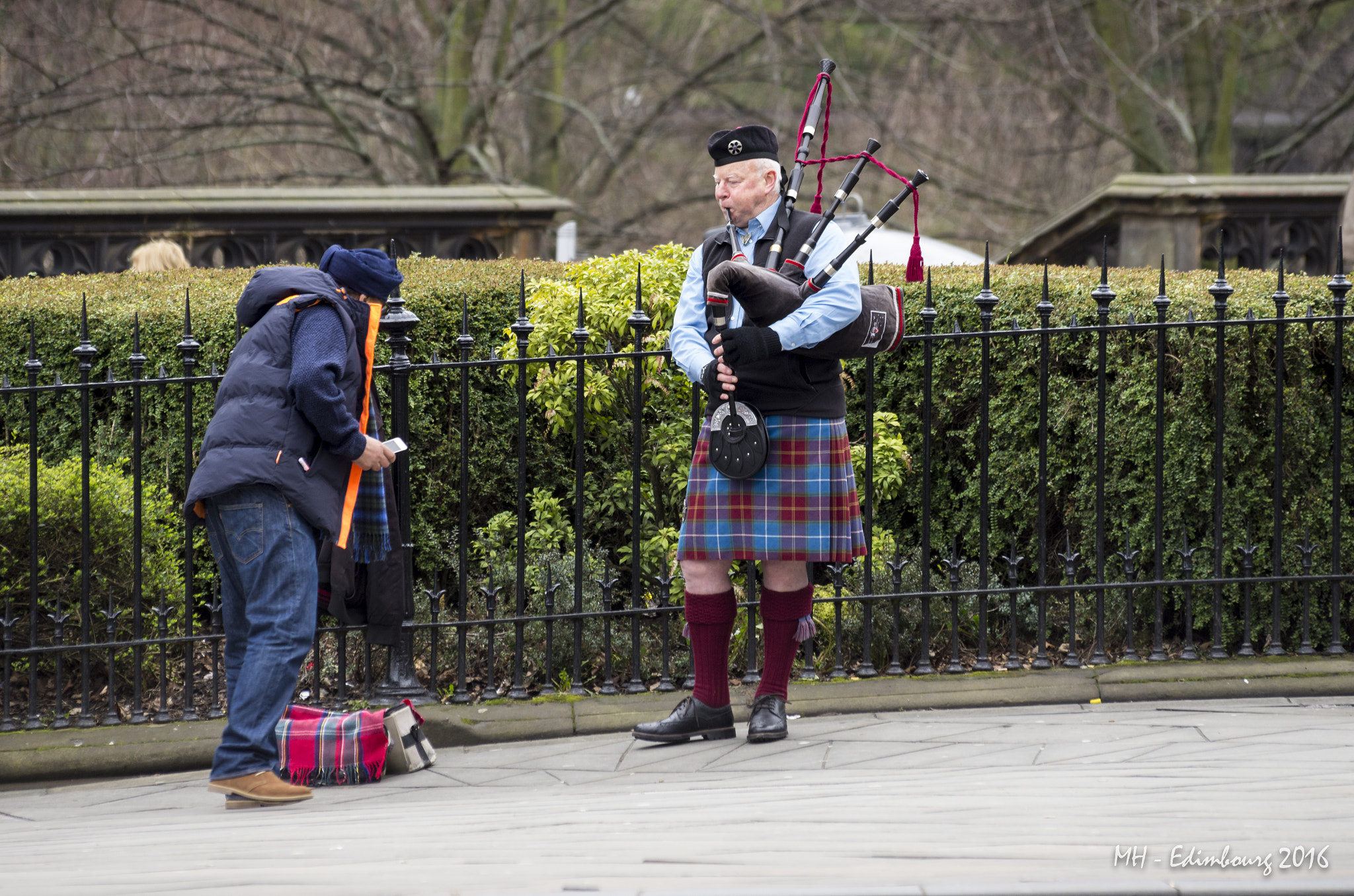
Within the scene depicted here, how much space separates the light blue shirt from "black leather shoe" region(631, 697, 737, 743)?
1.11 meters

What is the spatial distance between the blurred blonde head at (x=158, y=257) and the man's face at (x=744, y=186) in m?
4.76

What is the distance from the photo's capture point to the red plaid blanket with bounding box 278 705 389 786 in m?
4.40

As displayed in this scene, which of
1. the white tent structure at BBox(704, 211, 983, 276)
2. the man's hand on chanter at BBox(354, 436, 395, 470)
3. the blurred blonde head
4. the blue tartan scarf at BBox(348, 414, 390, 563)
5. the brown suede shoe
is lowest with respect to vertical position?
the brown suede shoe

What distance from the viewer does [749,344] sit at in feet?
13.3

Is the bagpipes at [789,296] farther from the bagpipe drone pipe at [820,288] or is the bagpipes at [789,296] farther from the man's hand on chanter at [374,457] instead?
the man's hand on chanter at [374,457]

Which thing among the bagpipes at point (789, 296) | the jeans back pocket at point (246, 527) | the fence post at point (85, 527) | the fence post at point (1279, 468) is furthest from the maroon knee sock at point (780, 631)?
the fence post at point (85, 527)

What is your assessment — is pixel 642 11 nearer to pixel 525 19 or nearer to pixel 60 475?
pixel 525 19

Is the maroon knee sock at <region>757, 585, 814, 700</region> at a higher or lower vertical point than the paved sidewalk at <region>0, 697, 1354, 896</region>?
higher

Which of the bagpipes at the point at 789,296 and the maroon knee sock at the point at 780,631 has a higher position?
the bagpipes at the point at 789,296

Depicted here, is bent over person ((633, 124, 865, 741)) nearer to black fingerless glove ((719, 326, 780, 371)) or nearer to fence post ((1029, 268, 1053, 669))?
black fingerless glove ((719, 326, 780, 371))

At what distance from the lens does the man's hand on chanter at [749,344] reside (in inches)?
159

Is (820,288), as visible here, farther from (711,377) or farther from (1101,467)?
(1101,467)

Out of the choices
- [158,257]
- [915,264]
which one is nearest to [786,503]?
[915,264]

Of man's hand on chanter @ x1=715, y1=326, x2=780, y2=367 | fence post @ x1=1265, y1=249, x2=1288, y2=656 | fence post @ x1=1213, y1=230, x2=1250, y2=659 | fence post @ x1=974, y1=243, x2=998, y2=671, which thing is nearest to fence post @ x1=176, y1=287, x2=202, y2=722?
man's hand on chanter @ x1=715, y1=326, x2=780, y2=367
